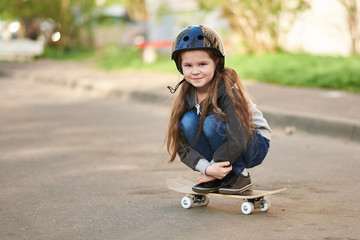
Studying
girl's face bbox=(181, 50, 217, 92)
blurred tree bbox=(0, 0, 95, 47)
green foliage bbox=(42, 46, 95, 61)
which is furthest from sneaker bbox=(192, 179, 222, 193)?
blurred tree bbox=(0, 0, 95, 47)

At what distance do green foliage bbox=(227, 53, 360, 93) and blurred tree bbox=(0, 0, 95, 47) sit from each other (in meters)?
13.6

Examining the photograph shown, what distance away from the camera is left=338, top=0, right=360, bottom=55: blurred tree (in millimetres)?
13548

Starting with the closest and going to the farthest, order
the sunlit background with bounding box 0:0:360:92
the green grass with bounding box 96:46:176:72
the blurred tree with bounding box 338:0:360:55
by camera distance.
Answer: the sunlit background with bounding box 0:0:360:92, the blurred tree with bounding box 338:0:360:55, the green grass with bounding box 96:46:176:72

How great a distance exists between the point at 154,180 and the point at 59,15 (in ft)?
Result: 72.4

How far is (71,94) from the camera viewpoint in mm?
13000

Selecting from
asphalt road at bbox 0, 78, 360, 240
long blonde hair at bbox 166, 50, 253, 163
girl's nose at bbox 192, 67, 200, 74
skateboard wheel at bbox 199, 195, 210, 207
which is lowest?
asphalt road at bbox 0, 78, 360, 240

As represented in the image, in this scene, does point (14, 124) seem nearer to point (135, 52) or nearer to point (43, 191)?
point (43, 191)

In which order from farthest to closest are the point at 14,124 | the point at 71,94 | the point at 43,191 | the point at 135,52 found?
the point at 135,52, the point at 71,94, the point at 14,124, the point at 43,191

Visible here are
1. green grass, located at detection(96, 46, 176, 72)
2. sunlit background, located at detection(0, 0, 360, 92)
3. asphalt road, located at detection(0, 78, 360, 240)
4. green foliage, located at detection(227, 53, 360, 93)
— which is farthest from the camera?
green grass, located at detection(96, 46, 176, 72)

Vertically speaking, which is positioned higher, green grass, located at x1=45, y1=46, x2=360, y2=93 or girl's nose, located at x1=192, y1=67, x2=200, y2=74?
girl's nose, located at x1=192, y1=67, x2=200, y2=74

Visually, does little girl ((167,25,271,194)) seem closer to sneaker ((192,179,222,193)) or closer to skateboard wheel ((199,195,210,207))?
sneaker ((192,179,222,193))

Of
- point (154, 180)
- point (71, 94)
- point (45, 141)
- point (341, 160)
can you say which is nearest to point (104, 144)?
point (45, 141)

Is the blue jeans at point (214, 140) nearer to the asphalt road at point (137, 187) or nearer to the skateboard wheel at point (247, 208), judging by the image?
the skateboard wheel at point (247, 208)

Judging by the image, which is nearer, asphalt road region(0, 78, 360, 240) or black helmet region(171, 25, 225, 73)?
asphalt road region(0, 78, 360, 240)
